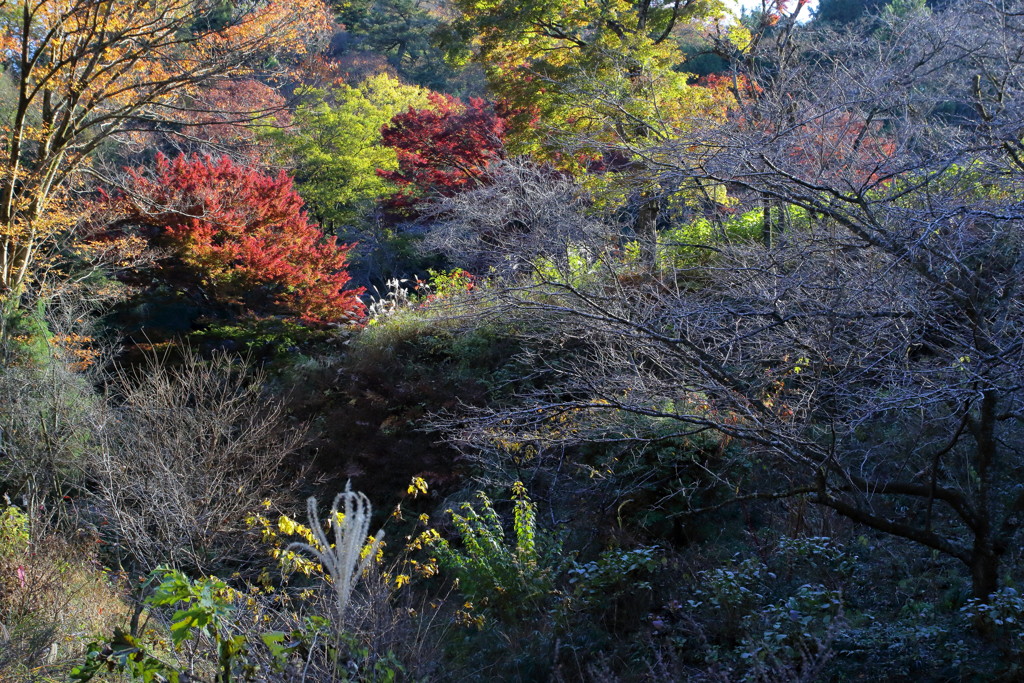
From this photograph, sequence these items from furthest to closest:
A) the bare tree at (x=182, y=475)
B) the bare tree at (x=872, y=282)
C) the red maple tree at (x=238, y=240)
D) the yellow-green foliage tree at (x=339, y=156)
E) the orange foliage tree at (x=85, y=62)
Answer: the yellow-green foliage tree at (x=339, y=156) < the red maple tree at (x=238, y=240) < the orange foliage tree at (x=85, y=62) < the bare tree at (x=182, y=475) < the bare tree at (x=872, y=282)

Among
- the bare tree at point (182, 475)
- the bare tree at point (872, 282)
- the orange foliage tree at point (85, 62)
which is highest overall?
the bare tree at point (872, 282)

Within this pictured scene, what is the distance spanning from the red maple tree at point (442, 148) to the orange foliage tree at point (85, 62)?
11.7ft

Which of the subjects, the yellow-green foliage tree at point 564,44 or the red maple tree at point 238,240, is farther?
the red maple tree at point 238,240

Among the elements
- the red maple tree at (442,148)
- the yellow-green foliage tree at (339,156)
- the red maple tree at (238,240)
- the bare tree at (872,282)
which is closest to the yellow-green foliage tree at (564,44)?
the red maple tree at (442,148)

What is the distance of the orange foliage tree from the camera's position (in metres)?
11.1

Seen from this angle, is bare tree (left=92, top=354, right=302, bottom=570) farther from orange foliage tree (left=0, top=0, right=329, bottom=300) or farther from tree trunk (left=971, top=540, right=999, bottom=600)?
tree trunk (left=971, top=540, right=999, bottom=600)

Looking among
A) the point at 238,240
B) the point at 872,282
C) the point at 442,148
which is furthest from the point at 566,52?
the point at 872,282

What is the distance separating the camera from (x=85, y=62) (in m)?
12.1

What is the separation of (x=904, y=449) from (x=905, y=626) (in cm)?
204

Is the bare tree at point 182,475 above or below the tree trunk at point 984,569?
below

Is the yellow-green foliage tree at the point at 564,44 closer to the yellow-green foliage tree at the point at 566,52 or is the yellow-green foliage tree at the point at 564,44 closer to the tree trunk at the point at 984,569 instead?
the yellow-green foliage tree at the point at 566,52

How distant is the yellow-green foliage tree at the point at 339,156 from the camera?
22.1m

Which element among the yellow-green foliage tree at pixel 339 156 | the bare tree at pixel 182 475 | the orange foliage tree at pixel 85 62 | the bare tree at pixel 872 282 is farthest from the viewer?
the yellow-green foliage tree at pixel 339 156

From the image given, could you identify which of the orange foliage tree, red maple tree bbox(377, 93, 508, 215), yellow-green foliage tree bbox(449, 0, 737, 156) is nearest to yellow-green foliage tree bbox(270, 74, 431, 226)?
red maple tree bbox(377, 93, 508, 215)
